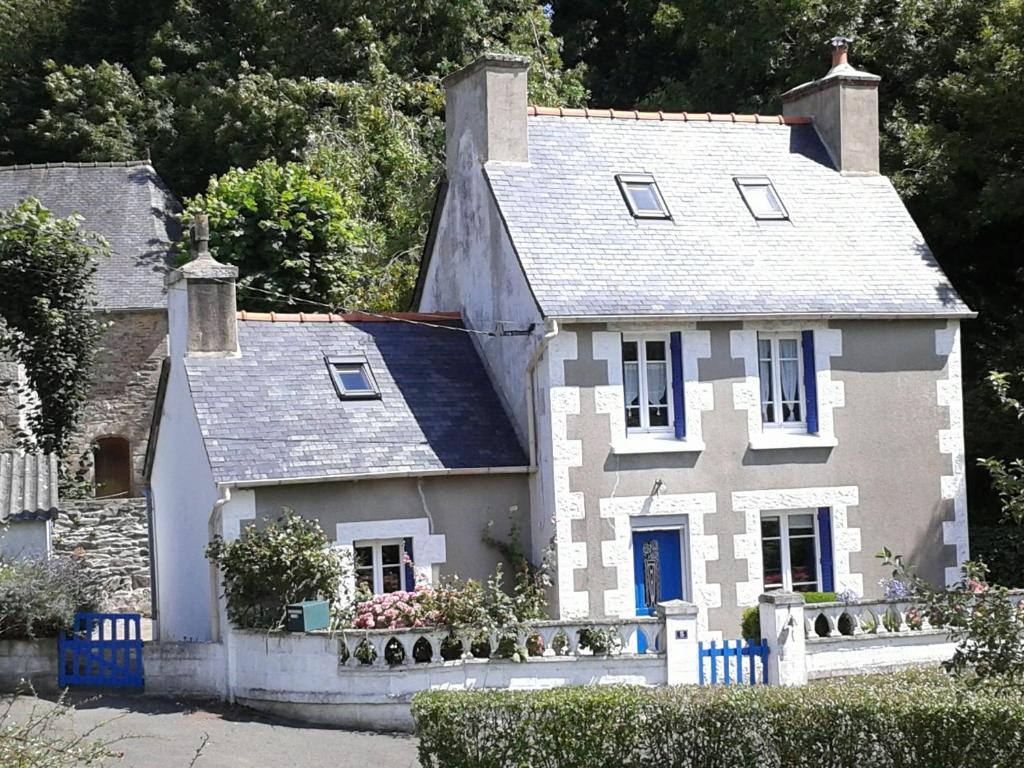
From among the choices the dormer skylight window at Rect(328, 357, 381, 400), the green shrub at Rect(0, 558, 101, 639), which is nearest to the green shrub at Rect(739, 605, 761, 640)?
the dormer skylight window at Rect(328, 357, 381, 400)

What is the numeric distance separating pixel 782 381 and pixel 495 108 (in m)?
5.65

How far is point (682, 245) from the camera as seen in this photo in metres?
20.4

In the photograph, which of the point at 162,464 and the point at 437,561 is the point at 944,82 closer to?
the point at 437,561

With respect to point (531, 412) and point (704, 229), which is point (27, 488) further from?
point (704, 229)

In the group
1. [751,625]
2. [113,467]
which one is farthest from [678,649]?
[113,467]

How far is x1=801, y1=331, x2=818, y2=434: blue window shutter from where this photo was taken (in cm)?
2000

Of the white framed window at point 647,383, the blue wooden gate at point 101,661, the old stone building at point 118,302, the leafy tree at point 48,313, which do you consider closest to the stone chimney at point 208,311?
the blue wooden gate at point 101,661

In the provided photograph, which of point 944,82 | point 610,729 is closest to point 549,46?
point 944,82

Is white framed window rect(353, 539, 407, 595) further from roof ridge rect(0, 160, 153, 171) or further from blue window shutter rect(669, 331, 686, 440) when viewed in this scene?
roof ridge rect(0, 160, 153, 171)

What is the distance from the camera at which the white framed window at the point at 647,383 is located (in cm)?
1933

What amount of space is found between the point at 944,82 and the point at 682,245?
7.38 meters

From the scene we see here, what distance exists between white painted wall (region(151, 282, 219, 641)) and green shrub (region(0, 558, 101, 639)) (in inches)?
65.3

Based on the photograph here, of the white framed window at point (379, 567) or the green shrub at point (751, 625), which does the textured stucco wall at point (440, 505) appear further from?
the green shrub at point (751, 625)

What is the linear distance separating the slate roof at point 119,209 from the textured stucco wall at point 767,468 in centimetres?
1617
